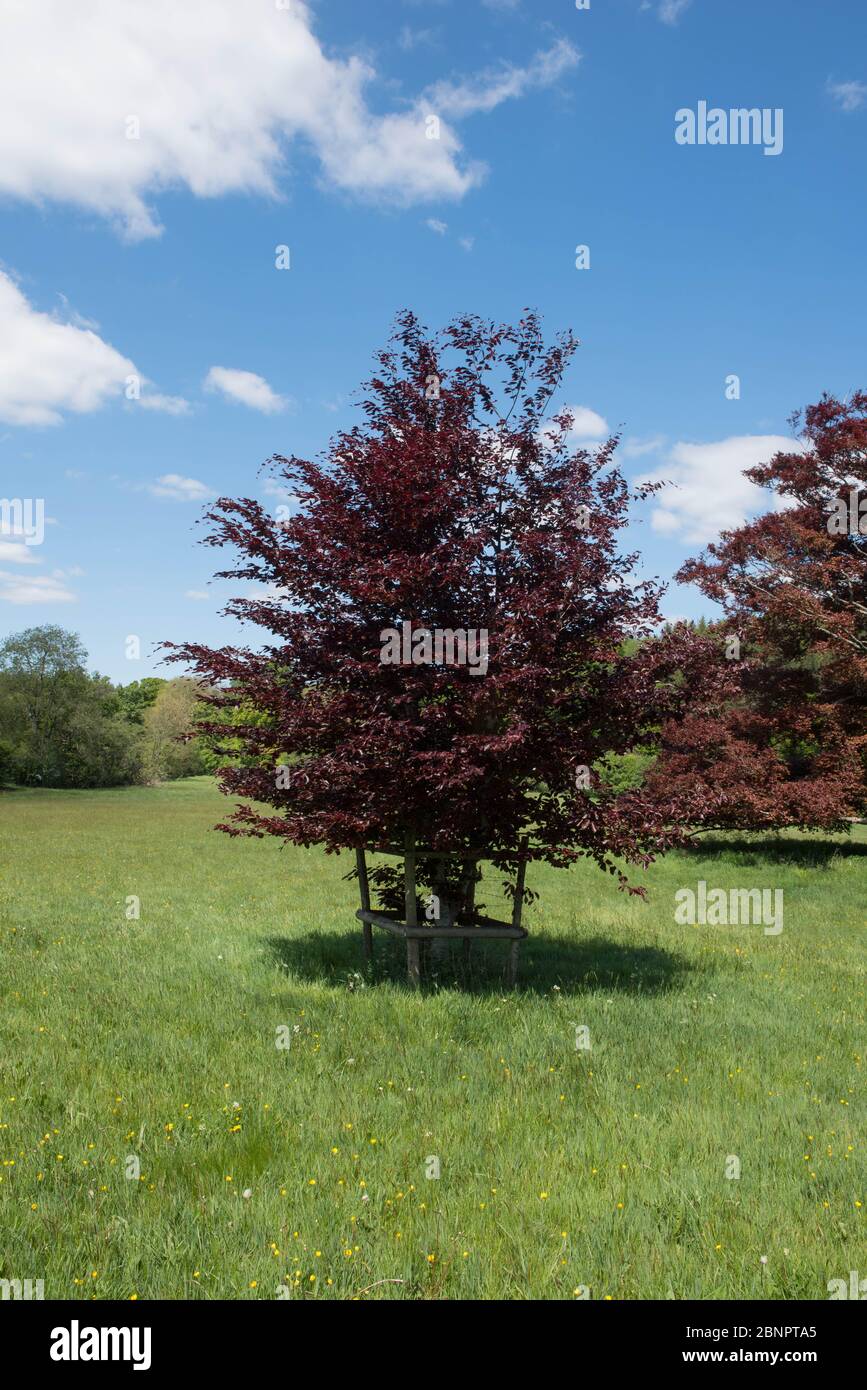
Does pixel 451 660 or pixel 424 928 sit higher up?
pixel 451 660

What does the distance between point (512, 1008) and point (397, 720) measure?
9.10 ft

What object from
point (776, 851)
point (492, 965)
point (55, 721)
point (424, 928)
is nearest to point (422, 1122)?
point (424, 928)

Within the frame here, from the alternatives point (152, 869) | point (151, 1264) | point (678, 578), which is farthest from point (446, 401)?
point (152, 869)

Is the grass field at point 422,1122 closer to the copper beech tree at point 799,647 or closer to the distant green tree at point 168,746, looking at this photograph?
the copper beech tree at point 799,647

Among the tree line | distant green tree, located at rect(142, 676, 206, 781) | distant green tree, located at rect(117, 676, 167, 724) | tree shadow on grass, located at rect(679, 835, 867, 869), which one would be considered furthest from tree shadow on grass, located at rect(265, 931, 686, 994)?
distant green tree, located at rect(117, 676, 167, 724)

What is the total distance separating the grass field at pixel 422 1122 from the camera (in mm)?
3941

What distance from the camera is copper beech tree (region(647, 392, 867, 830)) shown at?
17.4 m

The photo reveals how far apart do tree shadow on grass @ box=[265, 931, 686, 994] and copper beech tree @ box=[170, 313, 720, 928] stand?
1163mm

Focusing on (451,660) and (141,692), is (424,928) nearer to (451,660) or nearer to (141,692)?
(451,660)

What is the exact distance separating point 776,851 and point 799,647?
18.3ft

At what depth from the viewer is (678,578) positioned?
67.2 feet

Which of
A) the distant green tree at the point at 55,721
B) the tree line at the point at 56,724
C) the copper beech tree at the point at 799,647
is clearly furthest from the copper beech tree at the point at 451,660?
the distant green tree at the point at 55,721

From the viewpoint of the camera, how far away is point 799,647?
1920cm

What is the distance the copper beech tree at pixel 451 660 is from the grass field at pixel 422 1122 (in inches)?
66.4
